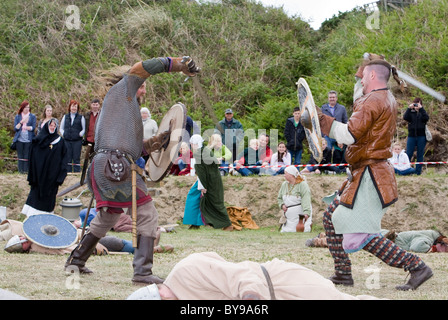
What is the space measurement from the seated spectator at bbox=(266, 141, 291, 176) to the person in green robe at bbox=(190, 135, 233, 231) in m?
1.82

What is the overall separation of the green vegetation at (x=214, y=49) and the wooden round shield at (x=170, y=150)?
11.2 meters

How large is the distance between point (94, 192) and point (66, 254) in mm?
2121

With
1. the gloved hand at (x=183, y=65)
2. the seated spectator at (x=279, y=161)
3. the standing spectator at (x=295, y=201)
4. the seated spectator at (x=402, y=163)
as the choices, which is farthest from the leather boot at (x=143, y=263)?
the seated spectator at (x=402, y=163)

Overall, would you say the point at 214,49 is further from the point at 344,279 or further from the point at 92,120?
the point at 344,279

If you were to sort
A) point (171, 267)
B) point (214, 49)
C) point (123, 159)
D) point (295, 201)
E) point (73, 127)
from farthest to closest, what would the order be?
point (214, 49) → point (73, 127) → point (295, 201) → point (171, 267) → point (123, 159)

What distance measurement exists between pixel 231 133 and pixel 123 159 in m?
9.15

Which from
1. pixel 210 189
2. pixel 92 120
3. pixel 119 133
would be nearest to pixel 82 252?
pixel 119 133

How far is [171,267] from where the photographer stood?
6.46 m

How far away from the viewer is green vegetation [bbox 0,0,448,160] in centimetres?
1848

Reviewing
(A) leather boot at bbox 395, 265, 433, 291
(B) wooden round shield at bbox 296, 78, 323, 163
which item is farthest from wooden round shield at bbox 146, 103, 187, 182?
(A) leather boot at bbox 395, 265, 433, 291

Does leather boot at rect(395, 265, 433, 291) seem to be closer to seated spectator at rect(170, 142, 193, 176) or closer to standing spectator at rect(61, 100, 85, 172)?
seated spectator at rect(170, 142, 193, 176)

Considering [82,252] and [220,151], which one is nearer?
[82,252]

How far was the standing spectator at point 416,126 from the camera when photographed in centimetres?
1322
